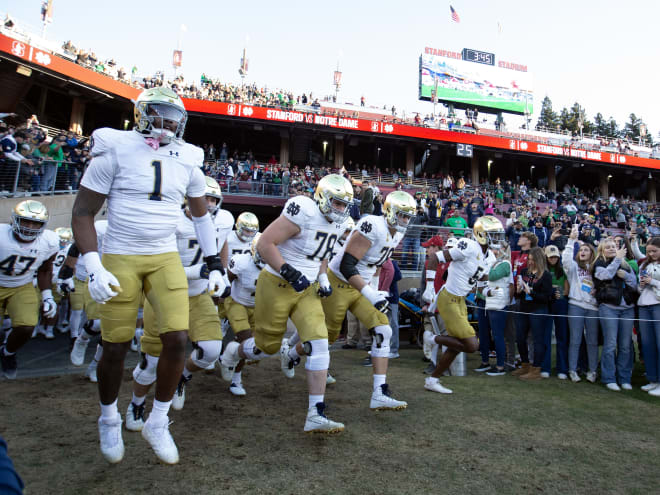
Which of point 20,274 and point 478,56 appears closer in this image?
point 20,274

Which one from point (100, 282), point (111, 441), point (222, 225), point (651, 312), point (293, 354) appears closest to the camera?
point (100, 282)

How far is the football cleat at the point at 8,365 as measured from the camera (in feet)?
18.3

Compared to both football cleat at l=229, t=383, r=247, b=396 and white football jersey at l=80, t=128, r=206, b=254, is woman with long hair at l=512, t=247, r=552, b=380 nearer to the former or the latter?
football cleat at l=229, t=383, r=247, b=396

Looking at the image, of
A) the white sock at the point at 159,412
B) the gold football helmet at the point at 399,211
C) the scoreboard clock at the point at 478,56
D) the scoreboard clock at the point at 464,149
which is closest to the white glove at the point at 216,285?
the white sock at the point at 159,412

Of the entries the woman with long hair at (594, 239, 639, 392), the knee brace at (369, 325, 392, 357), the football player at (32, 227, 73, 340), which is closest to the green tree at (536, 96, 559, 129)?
the woman with long hair at (594, 239, 639, 392)

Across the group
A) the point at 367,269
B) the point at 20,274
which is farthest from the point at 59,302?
the point at 367,269

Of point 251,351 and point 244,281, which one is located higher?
point 244,281

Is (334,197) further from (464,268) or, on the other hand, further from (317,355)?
(464,268)

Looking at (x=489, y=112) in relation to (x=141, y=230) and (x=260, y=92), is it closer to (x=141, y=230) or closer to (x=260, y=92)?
(x=260, y=92)

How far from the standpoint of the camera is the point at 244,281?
19.0ft

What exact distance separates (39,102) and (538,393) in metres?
26.6

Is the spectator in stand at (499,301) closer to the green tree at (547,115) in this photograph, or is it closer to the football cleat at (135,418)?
the football cleat at (135,418)

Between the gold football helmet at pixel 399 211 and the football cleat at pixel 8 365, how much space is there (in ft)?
16.1

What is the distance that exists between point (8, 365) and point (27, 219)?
5.94 feet
